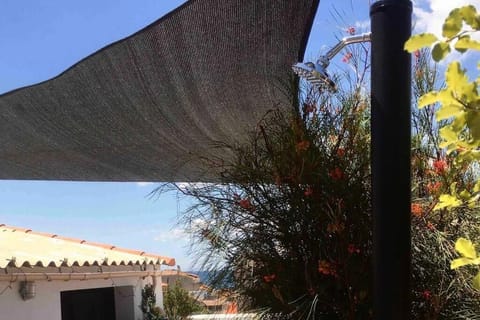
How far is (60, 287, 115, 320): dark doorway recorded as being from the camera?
30.4 feet

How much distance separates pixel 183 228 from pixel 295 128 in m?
0.72

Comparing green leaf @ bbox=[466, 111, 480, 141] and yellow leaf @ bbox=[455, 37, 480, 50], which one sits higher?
yellow leaf @ bbox=[455, 37, 480, 50]

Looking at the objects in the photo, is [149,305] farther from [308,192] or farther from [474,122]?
[474,122]

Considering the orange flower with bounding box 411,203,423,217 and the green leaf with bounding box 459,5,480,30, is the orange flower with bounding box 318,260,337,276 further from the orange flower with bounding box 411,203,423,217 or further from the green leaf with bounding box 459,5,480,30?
the green leaf with bounding box 459,5,480,30

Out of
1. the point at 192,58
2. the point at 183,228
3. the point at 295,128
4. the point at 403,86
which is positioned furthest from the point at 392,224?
the point at 192,58

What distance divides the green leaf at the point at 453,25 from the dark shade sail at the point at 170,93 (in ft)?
5.26

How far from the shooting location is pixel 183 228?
2627 mm

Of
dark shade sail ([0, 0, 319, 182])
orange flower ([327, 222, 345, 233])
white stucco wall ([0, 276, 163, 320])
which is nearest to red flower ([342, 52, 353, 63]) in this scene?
dark shade sail ([0, 0, 319, 182])

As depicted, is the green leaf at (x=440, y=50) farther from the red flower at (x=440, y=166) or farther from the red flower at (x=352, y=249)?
the red flower at (x=440, y=166)

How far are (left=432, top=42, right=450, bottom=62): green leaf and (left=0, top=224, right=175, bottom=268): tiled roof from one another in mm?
6645

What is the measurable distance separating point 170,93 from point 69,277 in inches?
221

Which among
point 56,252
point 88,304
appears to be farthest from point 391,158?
point 88,304


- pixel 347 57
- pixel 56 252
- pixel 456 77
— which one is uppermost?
pixel 347 57

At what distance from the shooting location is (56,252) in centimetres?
840
